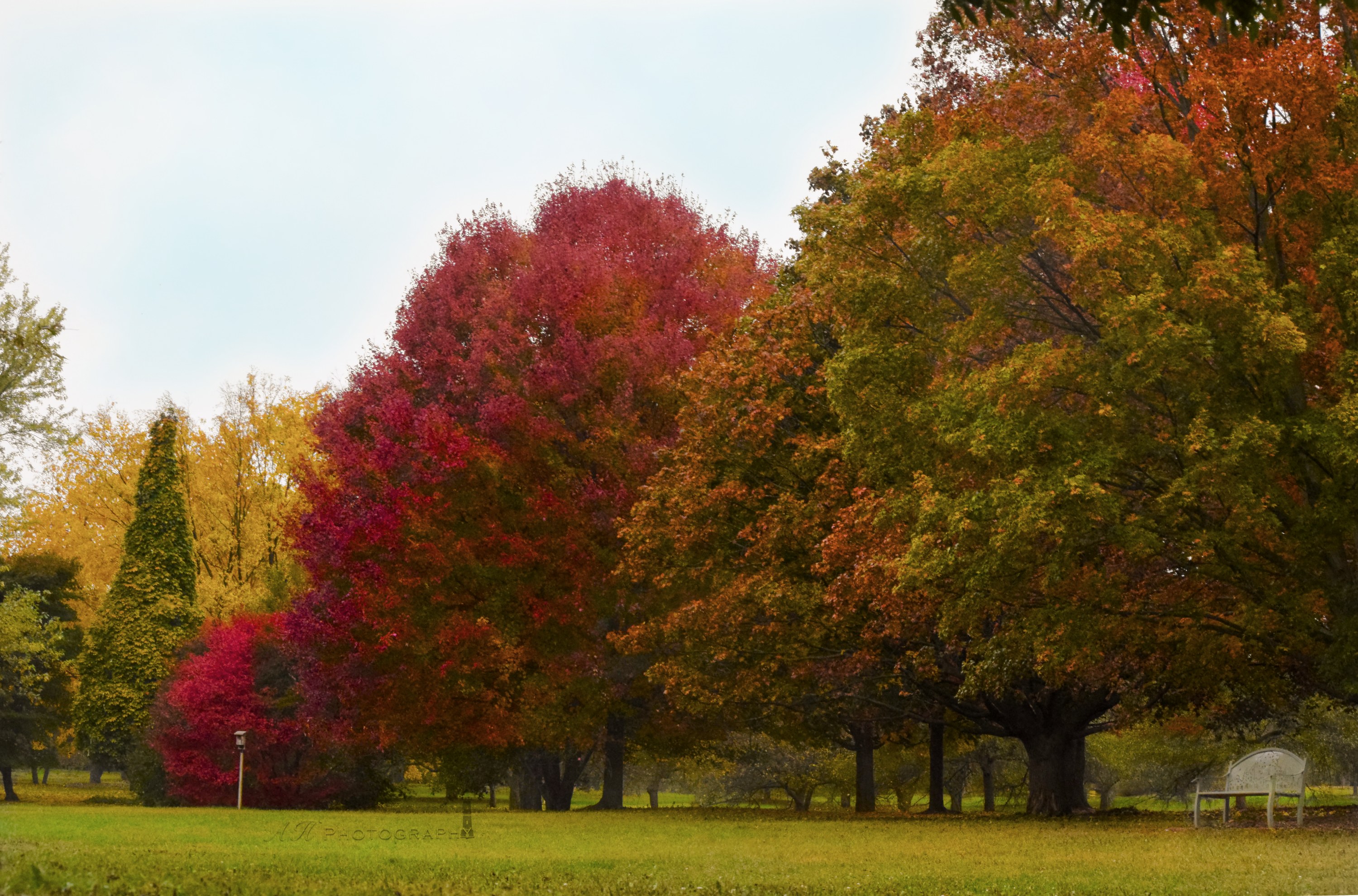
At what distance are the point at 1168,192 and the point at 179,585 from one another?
3393 centimetres

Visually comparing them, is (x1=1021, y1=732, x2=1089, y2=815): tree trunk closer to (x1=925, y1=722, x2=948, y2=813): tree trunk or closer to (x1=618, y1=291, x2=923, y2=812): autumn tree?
(x1=618, y1=291, x2=923, y2=812): autumn tree

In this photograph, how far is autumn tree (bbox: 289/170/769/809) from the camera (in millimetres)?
26281

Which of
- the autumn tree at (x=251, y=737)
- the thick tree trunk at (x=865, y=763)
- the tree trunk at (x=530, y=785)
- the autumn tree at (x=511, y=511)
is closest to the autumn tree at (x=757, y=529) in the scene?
the autumn tree at (x=511, y=511)

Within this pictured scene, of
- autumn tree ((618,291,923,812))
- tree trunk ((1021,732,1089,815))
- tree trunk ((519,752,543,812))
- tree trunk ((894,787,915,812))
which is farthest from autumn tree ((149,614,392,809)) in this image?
tree trunk ((894,787,915,812))

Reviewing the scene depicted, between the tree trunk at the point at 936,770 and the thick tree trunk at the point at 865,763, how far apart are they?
1.43m

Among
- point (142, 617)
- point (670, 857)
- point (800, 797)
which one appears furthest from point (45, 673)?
point (670, 857)

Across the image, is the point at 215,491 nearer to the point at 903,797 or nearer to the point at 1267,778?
the point at 903,797

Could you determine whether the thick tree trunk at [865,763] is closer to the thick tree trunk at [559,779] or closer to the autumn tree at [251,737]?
the thick tree trunk at [559,779]

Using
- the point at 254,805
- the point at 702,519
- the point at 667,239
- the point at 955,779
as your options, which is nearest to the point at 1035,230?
the point at 702,519

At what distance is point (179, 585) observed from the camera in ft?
133

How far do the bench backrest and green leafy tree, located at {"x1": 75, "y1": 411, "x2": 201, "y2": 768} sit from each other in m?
30.8

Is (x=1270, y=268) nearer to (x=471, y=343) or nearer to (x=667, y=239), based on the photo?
(x=667, y=239)

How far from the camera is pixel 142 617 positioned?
39.9 m

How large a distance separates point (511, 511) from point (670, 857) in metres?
13.7
